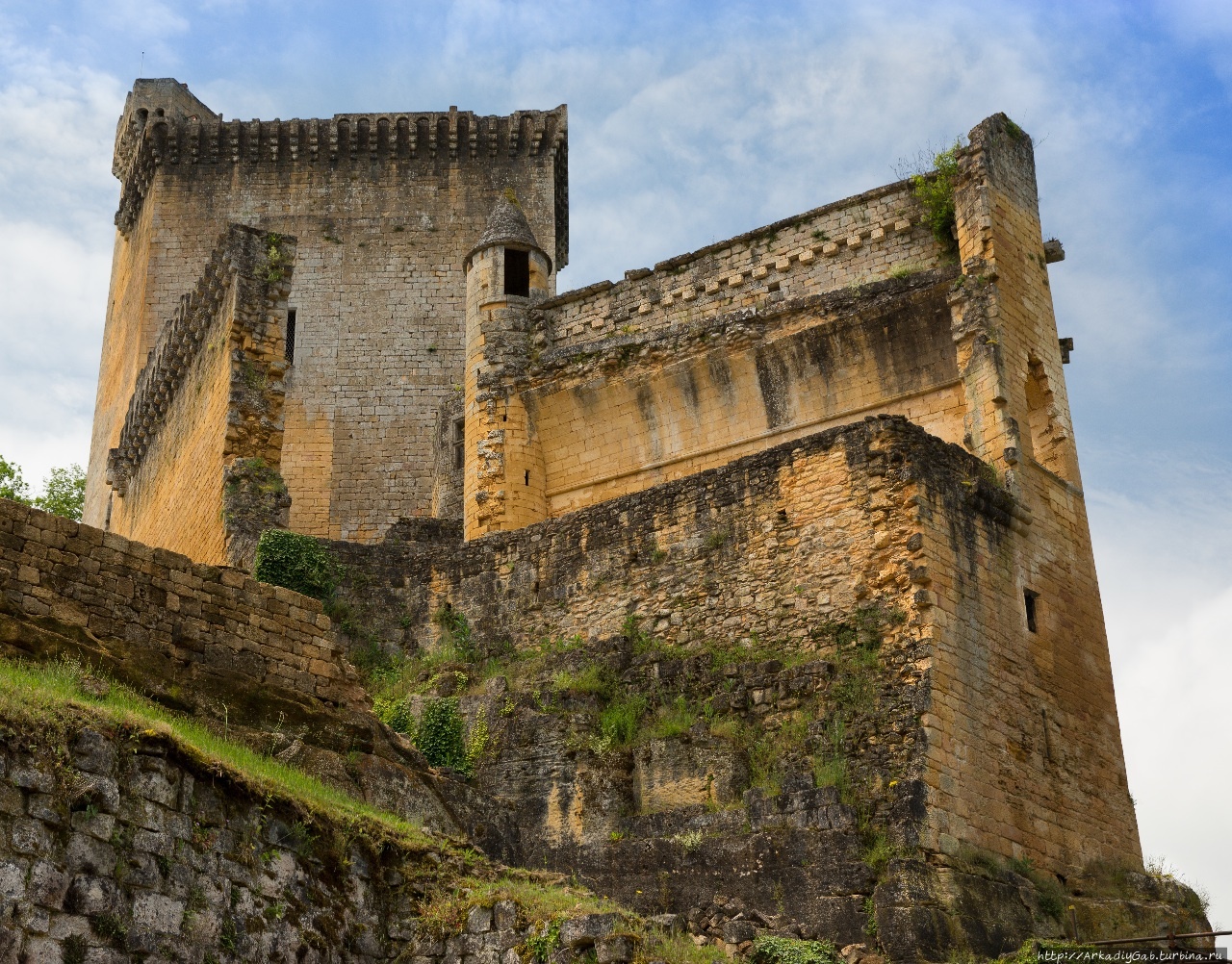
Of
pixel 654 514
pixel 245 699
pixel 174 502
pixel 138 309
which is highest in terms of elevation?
pixel 138 309

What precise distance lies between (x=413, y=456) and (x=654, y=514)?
11.3 m

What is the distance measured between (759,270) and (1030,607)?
6212mm

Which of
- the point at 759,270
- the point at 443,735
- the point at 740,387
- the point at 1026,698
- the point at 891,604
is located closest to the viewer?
the point at 891,604

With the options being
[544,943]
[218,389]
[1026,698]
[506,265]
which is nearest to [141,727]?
[544,943]

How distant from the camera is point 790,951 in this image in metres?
11.5

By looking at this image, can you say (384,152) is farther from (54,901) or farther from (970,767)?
(54,901)

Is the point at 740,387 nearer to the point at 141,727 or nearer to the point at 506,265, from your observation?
the point at 506,265

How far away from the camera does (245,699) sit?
10719 millimetres

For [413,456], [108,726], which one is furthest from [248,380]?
[108,726]

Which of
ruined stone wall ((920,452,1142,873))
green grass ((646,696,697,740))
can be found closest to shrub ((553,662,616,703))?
green grass ((646,696,697,740))

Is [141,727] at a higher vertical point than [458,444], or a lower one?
lower

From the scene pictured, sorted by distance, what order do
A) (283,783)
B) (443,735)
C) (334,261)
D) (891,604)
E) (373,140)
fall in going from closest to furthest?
(283,783) → (891,604) → (443,735) → (334,261) → (373,140)

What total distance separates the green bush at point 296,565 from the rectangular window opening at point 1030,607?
7358mm

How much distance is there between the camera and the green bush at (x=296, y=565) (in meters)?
17.8
